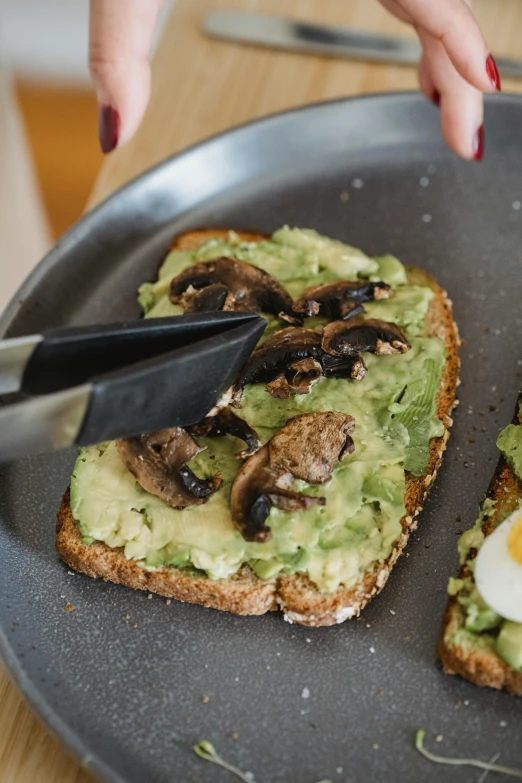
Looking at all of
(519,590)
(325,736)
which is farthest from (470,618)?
(325,736)

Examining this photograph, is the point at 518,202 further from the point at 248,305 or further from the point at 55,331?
the point at 55,331

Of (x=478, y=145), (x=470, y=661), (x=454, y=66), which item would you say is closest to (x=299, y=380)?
(x=470, y=661)

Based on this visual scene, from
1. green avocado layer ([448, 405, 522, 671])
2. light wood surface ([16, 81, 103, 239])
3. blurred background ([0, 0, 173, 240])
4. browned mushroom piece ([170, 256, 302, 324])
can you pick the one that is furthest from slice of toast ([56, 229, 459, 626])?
light wood surface ([16, 81, 103, 239])

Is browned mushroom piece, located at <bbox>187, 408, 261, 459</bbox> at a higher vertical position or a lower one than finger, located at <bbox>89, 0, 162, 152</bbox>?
lower

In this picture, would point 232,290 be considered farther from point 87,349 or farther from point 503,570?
point 503,570

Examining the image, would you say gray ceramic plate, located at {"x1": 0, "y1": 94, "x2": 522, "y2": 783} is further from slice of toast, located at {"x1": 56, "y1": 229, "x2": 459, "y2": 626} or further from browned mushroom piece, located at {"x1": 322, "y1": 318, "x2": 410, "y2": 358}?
browned mushroom piece, located at {"x1": 322, "y1": 318, "x2": 410, "y2": 358}

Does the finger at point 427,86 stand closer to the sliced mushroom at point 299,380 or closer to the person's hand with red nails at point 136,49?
the person's hand with red nails at point 136,49

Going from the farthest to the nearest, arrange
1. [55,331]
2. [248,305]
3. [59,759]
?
[248,305]
[59,759]
[55,331]
